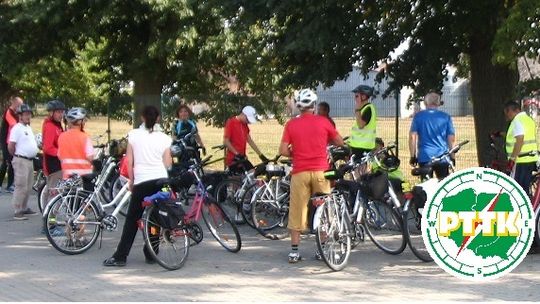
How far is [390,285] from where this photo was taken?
936 cm

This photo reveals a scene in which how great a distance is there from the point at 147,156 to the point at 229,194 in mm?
3436

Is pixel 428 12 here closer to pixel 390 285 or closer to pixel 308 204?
pixel 308 204

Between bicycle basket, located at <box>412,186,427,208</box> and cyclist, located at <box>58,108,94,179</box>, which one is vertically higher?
cyclist, located at <box>58,108,94,179</box>

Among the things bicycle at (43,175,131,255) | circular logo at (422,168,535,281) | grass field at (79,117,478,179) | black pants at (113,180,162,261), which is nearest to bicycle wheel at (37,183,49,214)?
bicycle at (43,175,131,255)

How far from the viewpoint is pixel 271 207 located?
504 inches

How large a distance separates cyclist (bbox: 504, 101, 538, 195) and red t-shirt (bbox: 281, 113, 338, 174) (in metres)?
2.28

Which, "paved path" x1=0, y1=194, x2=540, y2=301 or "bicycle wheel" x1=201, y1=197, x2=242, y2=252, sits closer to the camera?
"paved path" x1=0, y1=194, x2=540, y2=301

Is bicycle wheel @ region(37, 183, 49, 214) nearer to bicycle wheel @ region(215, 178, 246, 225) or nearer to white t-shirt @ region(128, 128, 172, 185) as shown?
bicycle wheel @ region(215, 178, 246, 225)

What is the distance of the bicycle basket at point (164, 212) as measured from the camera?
1028 centimetres

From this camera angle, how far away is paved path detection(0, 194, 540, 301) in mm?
8898

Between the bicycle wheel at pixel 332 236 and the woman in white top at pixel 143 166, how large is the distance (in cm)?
176

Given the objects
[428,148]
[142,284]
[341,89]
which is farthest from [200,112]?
[142,284]

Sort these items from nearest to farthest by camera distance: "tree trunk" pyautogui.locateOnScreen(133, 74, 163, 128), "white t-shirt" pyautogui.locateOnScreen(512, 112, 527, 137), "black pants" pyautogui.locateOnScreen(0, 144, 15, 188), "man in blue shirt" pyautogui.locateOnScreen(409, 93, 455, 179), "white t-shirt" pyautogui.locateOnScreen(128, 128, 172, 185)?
1. "white t-shirt" pyautogui.locateOnScreen(128, 128, 172, 185)
2. "white t-shirt" pyautogui.locateOnScreen(512, 112, 527, 137)
3. "man in blue shirt" pyautogui.locateOnScreen(409, 93, 455, 179)
4. "black pants" pyautogui.locateOnScreen(0, 144, 15, 188)
5. "tree trunk" pyautogui.locateOnScreen(133, 74, 163, 128)

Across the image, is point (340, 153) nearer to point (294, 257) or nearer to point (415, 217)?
point (415, 217)
